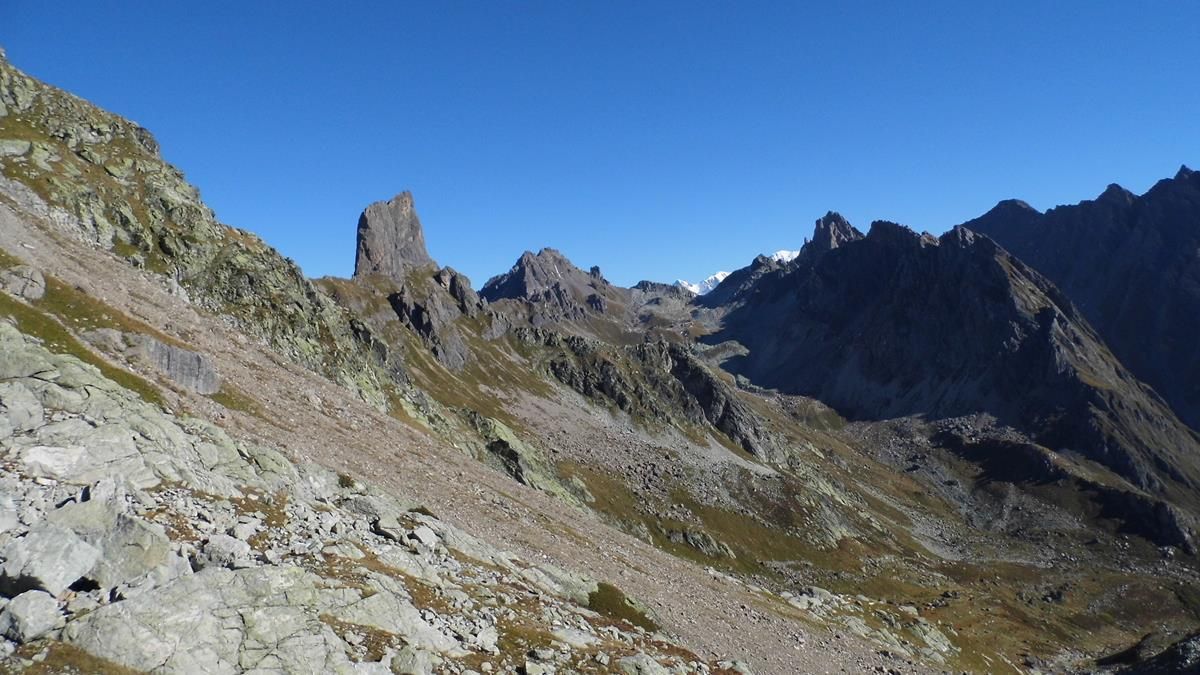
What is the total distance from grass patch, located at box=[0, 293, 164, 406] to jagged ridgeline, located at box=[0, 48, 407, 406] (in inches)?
1664

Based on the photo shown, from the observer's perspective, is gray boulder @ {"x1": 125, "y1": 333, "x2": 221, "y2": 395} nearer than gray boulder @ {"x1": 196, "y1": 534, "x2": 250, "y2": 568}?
No

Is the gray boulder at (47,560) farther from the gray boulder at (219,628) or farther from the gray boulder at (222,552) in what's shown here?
the gray boulder at (222,552)

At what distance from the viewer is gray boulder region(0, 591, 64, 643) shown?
47.9 ft

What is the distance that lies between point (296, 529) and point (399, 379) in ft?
276

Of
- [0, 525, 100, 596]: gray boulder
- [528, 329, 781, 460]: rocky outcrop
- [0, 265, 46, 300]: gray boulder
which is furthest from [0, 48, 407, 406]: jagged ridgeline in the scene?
[528, 329, 781, 460]: rocky outcrop

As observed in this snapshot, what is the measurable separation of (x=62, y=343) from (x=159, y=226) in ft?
191

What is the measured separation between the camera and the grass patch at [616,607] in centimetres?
3575

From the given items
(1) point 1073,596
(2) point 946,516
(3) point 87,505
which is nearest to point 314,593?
(3) point 87,505

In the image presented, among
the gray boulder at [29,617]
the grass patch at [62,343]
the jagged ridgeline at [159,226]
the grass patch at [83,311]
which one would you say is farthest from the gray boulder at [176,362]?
the jagged ridgeline at [159,226]

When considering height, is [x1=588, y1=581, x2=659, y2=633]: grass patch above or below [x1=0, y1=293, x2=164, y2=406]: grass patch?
below

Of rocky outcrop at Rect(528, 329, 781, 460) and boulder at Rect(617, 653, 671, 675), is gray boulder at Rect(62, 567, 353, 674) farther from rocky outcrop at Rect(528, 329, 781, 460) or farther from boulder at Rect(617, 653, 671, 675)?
rocky outcrop at Rect(528, 329, 781, 460)

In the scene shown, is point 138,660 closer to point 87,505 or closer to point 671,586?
point 87,505

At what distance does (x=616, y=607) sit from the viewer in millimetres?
36594

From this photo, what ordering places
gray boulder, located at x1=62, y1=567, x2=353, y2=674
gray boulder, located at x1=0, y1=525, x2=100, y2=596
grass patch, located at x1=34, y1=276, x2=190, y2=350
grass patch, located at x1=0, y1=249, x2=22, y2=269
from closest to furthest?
1. gray boulder, located at x1=62, y1=567, x2=353, y2=674
2. gray boulder, located at x1=0, y1=525, x2=100, y2=596
3. grass patch, located at x1=34, y1=276, x2=190, y2=350
4. grass patch, located at x1=0, y1=249, x2=22, y2=269
